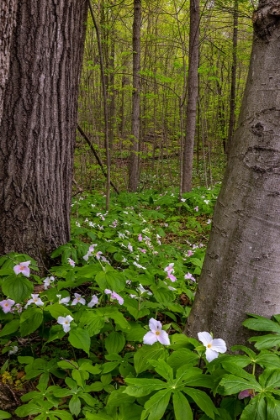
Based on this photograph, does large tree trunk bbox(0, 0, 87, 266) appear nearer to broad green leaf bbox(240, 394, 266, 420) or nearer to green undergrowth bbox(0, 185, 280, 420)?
green undergrowth bbox(0, 185, 280, 420)

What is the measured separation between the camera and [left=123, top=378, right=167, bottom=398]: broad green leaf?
1.11 metres

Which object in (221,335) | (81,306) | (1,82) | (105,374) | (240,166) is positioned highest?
(1,82)

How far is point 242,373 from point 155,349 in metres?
0.41

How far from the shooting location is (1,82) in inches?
57.3

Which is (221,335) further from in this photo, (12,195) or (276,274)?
(12,195)

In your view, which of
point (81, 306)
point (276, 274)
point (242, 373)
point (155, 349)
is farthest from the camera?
point (81, 306)

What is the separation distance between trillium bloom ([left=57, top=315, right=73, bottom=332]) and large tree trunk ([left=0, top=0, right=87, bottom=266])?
3.13 ft

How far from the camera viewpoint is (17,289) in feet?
5.31

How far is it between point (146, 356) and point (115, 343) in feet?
0.97

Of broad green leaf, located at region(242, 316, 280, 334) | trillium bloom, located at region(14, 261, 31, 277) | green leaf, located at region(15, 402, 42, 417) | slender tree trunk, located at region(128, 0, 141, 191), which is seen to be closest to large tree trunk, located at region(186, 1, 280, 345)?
broad green leaf, located at region(242, 316, 280, 334)

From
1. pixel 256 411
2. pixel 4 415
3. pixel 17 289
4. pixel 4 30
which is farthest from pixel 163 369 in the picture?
pixel 4 30

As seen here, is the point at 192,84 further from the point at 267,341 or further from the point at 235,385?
the point at 235,385

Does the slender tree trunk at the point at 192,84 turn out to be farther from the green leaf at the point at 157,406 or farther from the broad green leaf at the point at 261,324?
the green leaf at the point at 157,406

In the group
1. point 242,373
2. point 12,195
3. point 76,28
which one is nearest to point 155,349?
point 242,373
